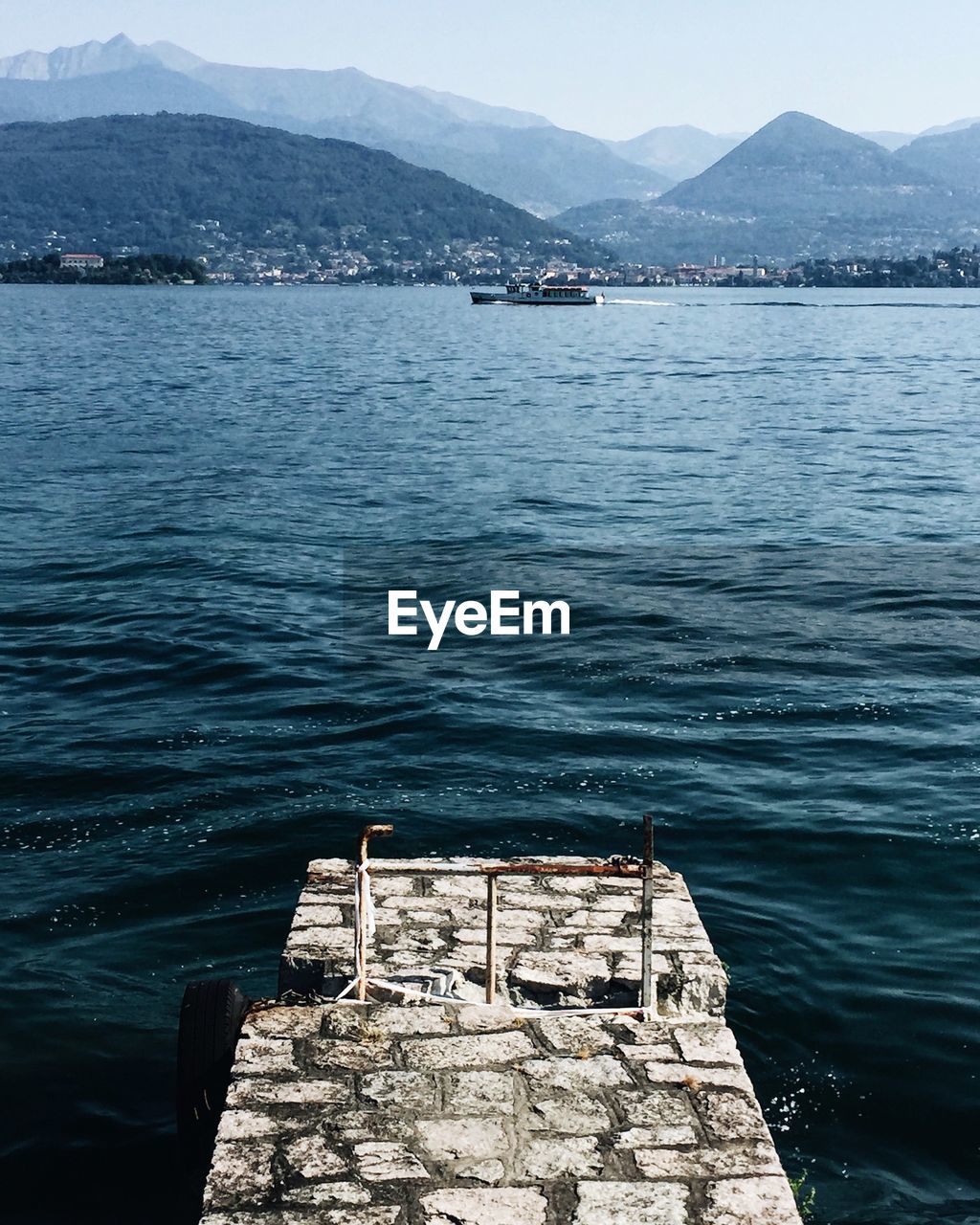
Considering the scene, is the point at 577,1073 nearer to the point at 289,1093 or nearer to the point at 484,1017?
Result: the point at 484,1017

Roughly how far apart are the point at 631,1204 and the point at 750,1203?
575 millimetres

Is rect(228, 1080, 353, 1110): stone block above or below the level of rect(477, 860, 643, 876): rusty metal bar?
below

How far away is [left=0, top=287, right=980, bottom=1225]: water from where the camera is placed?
31.8ft

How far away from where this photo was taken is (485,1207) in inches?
256

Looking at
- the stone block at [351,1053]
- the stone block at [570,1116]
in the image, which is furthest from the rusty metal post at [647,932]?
the stone block at [351,1053]

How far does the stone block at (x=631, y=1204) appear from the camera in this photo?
6461 millimetres

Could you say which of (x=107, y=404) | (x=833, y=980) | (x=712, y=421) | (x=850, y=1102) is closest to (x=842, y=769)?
(x=833, y=980)

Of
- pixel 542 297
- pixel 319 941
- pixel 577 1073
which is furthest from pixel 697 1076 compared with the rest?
pixel 542 297

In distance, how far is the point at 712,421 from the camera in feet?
162

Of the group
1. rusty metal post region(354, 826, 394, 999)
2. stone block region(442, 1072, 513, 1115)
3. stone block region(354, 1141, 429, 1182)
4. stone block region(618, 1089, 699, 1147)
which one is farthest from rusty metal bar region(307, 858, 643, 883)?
stone block region(354, 1141, 429, 1182)

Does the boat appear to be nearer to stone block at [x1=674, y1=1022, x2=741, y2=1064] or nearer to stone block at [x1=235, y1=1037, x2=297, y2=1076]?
stone block at [x1=674, y1=1022, x2=741, y2=1064]

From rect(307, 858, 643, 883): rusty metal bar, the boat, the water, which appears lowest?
the water

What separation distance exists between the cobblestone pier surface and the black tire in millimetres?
337

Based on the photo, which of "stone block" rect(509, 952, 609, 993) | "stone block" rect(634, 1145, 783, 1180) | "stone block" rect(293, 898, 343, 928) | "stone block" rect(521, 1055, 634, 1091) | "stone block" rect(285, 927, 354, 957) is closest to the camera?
"stone block" rect(634, 1145, 783, 1180)
